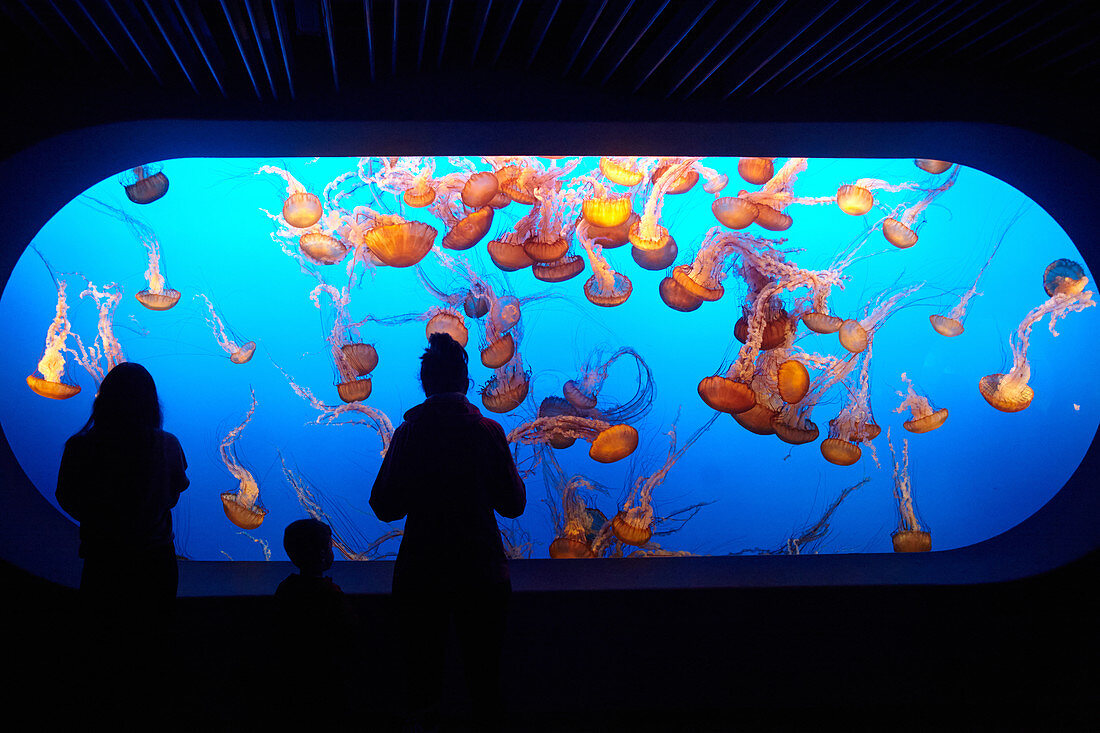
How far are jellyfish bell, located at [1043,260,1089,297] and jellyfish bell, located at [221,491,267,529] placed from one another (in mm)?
4736

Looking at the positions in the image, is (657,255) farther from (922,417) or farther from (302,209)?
(302,209)

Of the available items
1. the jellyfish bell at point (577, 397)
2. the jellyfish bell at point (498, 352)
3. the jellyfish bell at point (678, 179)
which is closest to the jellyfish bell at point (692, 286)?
the jellyfish bell at point (678, 179)

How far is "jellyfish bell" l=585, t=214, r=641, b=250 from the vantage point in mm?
3568

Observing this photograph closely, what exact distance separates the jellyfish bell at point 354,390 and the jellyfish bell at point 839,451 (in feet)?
9.09

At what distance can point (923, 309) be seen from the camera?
33.7 ft

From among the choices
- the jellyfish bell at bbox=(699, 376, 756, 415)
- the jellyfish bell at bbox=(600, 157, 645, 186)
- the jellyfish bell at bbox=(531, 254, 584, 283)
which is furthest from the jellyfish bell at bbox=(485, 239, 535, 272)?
the jellyfish bell at bbox=(699, 376, 756, 415)

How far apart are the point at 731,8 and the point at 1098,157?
1554 mm

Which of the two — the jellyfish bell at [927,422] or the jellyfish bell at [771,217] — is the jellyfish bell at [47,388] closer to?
the jellyfish bell at [771,217]

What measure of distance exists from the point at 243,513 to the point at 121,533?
208 centimetres

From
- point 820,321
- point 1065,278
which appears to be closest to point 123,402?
point 820,321

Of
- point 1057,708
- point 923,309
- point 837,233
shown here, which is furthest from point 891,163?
point 1057,708

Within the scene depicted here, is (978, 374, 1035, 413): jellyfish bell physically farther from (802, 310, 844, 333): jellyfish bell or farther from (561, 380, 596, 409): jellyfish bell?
(561, 380, 596, 409): jellyfish bell

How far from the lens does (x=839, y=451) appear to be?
12.3 feet

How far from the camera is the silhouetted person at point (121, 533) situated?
1575 mm
